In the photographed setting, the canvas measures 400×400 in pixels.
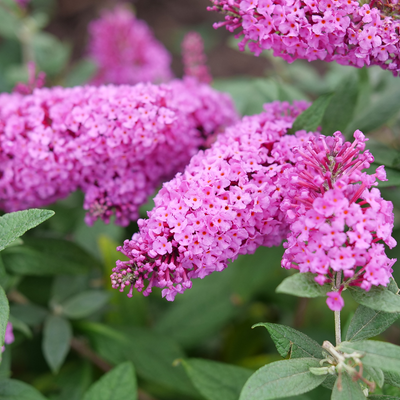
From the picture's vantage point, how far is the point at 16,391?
1776mm

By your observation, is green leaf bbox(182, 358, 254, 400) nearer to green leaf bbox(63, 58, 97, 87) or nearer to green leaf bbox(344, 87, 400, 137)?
green leaf bbox(344, 87, 400, 137)

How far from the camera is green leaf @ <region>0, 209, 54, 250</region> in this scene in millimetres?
1475

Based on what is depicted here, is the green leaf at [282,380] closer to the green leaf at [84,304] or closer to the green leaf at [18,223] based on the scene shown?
the green leaf at [18,223]

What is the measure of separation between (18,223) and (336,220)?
105cm

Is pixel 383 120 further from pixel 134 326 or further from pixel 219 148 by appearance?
pixel 134 326

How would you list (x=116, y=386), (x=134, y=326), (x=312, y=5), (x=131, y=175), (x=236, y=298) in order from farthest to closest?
(x=236, y=298)
(x=134, y=326)
(x=131, y=175)
(x=116, y=386)
(x=312, y=5)

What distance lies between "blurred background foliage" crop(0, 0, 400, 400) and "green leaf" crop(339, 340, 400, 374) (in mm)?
625

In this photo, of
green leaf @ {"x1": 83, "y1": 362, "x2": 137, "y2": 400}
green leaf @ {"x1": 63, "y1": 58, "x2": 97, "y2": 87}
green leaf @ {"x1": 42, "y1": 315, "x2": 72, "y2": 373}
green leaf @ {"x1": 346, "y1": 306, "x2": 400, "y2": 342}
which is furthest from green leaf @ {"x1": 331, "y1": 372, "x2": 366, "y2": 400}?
green leaf @ {"x1": 63, "y1": 58, "x2": 97, "y2": 87}

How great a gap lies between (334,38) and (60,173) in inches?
49.9

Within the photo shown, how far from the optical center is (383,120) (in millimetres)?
2236

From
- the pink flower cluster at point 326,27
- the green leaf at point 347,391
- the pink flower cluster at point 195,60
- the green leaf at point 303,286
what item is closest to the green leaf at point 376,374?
the green leaf at point 347,391

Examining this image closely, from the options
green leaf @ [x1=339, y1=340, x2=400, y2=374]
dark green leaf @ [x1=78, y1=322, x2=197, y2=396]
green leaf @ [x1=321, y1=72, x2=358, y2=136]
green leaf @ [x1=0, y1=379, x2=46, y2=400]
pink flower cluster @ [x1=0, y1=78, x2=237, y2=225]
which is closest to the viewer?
green leaf @ [x1=339, y1=340, x2=400, y2=374]

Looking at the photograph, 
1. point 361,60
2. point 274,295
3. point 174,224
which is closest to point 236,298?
point 274,295

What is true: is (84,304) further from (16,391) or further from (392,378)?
(392,378)
